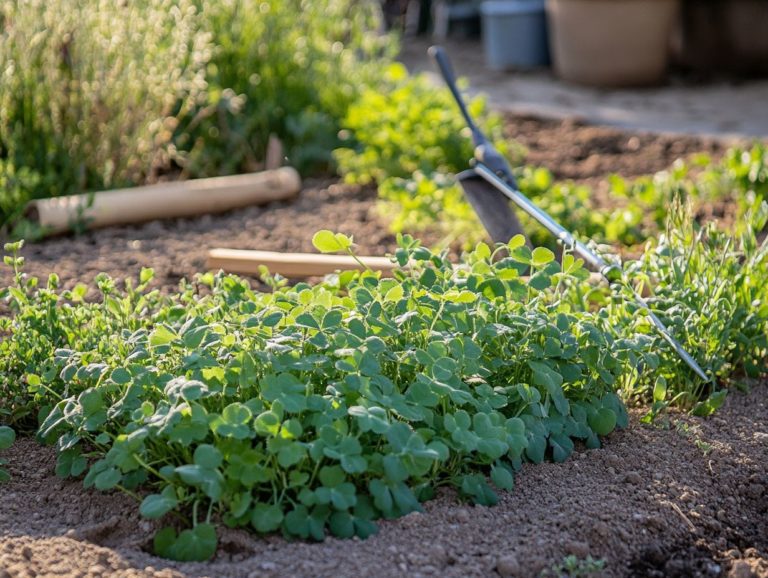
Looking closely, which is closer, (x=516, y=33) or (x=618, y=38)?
(x=618, y=38)

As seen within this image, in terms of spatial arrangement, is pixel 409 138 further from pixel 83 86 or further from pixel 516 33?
pixel 516 33

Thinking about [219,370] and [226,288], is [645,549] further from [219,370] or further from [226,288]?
[226,288]

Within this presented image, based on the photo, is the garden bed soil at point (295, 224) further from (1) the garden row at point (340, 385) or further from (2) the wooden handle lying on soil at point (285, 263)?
(1) the garden row at point (340, 385)

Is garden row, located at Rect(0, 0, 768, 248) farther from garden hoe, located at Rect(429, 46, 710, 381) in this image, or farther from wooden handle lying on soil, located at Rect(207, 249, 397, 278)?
wooden handle lying on soil, located at Rect(207, 249, 397, 278)

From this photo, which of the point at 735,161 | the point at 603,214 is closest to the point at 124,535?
the point at 603,214

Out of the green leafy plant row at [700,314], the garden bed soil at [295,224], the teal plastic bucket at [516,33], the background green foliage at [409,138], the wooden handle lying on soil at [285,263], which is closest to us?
the green leafy plant row at [700,314]

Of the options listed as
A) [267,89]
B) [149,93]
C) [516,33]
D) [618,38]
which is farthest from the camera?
[516,33]

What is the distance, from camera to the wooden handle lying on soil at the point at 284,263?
3365mm

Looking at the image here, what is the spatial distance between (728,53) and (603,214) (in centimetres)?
469

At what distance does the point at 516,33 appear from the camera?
8703 mm

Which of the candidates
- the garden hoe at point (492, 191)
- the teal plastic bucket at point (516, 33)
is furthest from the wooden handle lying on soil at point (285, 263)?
the teal plastic bucket at point (516, 33)

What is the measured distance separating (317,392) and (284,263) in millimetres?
1171

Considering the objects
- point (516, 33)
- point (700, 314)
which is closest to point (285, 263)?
point (700, 314)

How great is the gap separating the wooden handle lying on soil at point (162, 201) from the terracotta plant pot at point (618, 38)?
3910mm
